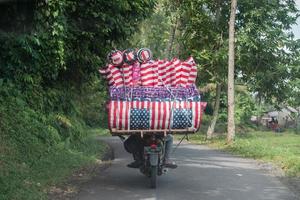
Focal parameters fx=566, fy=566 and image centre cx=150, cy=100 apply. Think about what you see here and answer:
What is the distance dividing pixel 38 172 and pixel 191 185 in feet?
10.6

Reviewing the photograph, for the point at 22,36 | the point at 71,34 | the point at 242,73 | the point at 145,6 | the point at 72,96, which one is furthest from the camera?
the point at 242,73

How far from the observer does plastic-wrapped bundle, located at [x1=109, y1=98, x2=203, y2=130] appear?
1073 cm

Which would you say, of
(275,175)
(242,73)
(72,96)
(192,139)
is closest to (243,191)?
(275,175)

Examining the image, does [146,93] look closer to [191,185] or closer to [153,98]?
[153,98]

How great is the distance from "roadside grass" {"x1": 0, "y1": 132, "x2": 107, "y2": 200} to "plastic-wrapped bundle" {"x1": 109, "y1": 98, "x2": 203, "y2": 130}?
185cm

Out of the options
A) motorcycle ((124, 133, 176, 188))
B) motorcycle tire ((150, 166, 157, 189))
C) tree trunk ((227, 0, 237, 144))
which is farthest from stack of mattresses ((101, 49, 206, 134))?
tree trunk ((227, 0, 237, 144))

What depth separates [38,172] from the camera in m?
11.9

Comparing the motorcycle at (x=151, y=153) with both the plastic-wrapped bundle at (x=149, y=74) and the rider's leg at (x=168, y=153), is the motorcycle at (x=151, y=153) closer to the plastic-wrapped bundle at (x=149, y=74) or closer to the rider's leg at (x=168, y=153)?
the rider's leg at (x=168, y=153)

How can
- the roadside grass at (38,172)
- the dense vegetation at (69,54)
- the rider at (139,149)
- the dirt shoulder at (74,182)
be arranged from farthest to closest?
the rider at (139,149) < the dirt shoulder at (74,182) < the roadside grass at (38,172) < the dense vegetation at (69,54)

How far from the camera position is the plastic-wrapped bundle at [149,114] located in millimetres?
10727

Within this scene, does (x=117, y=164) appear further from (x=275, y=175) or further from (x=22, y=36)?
(x=22, y=36)

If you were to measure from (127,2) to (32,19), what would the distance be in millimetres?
4339

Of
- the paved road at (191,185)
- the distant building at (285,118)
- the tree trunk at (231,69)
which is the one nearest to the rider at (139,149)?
the paved road at (191,185)

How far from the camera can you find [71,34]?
11.8 metres
